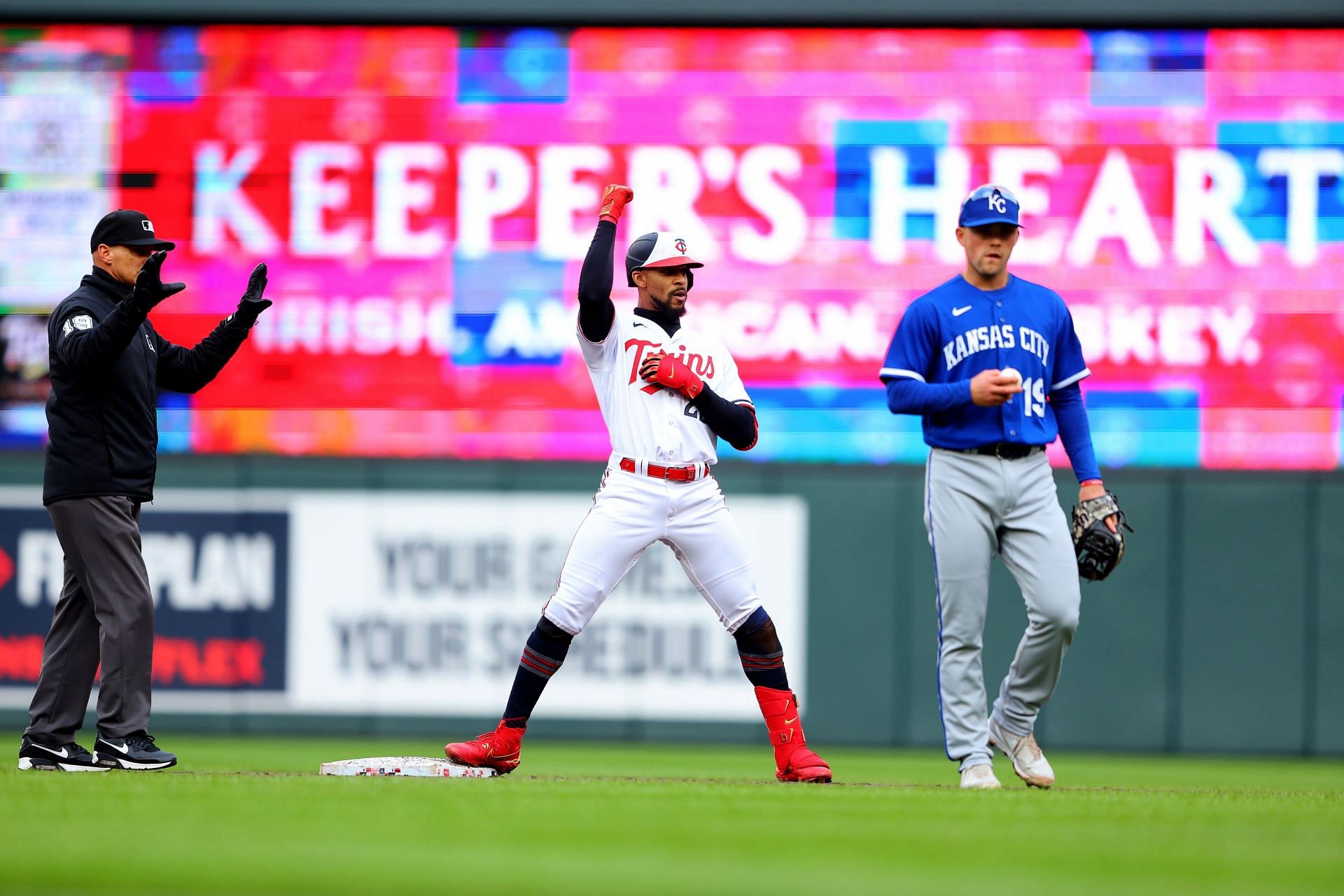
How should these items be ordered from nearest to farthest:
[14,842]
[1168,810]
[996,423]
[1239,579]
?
[14,842], [1168,810], [996,423], [1239,579]

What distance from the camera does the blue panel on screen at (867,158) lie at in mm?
8047

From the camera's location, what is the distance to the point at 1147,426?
7.90 meters

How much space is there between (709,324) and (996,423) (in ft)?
10.1

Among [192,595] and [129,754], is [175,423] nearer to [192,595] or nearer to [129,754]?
[192,595]

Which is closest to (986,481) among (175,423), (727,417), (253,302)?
(727,417)

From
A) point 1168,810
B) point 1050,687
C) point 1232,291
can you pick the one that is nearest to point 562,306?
point 1232,291

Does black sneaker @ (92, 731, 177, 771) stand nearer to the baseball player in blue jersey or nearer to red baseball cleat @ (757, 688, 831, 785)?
red baseball cleat @ (757, 688, 831, 785)

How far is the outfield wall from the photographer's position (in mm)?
7766

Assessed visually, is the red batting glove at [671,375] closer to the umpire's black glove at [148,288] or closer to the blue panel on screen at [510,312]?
the umpire's black glove at [148,288]

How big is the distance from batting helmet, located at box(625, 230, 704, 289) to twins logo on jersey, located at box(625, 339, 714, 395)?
20 cm

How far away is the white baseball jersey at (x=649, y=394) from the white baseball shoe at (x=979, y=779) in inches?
47.1

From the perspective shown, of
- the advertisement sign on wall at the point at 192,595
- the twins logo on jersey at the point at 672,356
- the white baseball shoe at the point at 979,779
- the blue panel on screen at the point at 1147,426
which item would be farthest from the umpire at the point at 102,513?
the blue panel on screen at the point at 1147,426

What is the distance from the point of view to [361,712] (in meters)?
7.81

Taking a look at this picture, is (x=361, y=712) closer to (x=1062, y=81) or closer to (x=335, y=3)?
(x=335, y=3)
